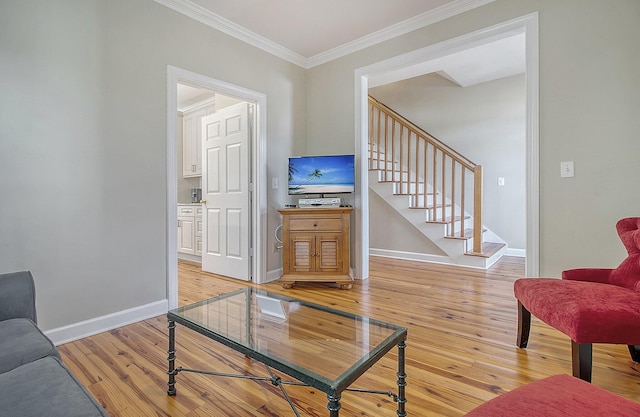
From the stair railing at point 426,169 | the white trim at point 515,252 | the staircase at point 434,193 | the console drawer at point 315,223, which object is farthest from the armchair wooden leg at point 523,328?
the white trim at point 515,252

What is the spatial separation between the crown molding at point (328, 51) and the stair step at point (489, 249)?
282 centimetres

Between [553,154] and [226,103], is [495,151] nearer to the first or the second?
[553,154]

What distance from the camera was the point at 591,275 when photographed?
1.82m

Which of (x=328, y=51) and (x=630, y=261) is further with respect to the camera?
(x=328, y=51)

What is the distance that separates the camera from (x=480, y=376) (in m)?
1.62

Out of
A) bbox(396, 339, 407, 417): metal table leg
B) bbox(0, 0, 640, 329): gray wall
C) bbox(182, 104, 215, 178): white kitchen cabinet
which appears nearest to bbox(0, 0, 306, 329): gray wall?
bbox(0, 0, 640, 329): gray wall

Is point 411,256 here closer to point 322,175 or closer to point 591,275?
point 322,175

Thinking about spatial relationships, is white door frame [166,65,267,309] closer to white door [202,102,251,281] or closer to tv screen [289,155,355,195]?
white door [202,102,251,281]

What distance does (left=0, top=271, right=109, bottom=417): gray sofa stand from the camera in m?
0.77

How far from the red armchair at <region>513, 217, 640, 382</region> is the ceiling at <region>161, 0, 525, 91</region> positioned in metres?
2.32

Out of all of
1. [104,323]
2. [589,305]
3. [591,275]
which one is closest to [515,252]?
[591,275]

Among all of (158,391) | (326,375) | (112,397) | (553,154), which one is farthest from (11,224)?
(553,154)

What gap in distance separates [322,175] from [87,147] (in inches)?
81.7

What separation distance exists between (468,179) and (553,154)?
2.80 meters
